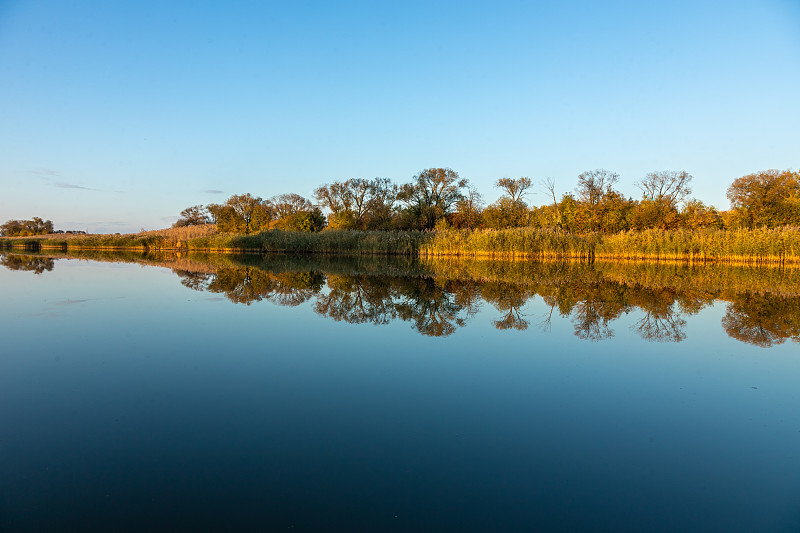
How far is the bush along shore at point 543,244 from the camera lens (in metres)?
22.8

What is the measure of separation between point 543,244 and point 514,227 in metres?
14.8

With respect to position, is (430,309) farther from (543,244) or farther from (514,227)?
(514,227)

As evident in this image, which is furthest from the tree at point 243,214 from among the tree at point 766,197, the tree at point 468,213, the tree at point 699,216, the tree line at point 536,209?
the tree at point 766,197

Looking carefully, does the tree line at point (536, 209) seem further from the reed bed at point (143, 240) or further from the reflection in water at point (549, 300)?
the reflection in water at point (549, 300)

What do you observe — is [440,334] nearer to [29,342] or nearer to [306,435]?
[306,435]

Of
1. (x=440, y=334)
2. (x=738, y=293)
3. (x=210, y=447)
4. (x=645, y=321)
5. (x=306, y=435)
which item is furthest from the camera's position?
(x=738, y=293)

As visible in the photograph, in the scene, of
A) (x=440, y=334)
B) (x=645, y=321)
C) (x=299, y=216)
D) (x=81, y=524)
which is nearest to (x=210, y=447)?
(x=81, y=524)

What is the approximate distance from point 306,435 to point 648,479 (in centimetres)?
214

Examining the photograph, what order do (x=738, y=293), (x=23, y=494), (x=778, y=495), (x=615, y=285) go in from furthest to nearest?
1. (x=615, y=285)
2. (x=738, y=293)
3. (x=778, y=495)
4. (x=23, y=494)

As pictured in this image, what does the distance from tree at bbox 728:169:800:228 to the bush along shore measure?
17.0 m

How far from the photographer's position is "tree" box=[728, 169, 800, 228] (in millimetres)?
38125

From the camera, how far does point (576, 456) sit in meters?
2.84

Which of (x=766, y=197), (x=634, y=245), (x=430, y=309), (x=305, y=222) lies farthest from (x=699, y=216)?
(x=430, y=309)

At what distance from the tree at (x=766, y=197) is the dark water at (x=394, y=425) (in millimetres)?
41055
